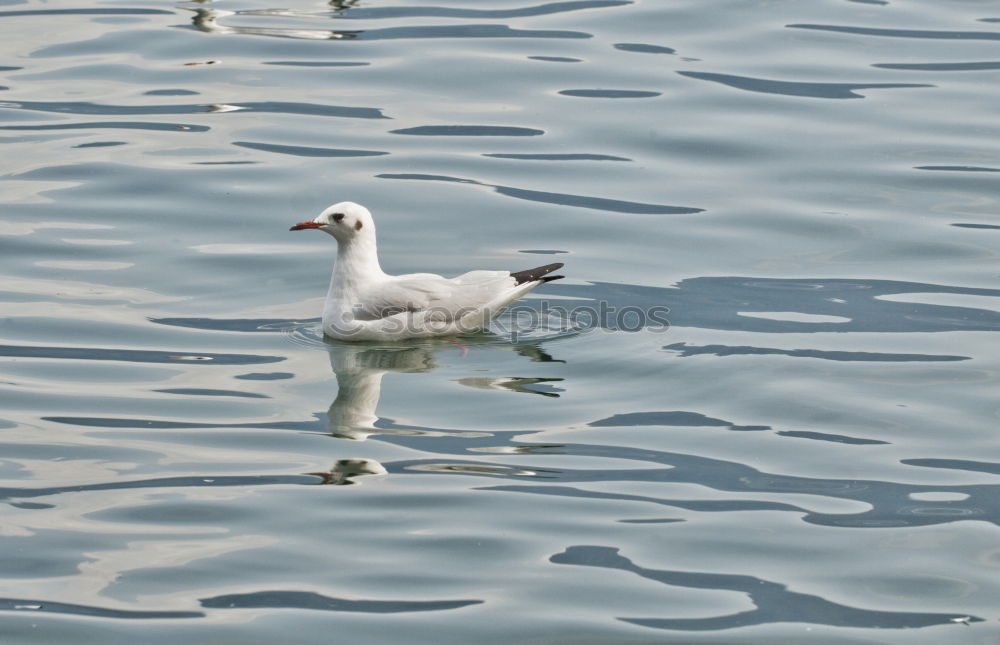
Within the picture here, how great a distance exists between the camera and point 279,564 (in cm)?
791

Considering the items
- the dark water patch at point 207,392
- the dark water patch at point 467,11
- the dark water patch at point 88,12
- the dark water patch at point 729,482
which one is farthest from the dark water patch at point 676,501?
the dark water patch at point 88,12

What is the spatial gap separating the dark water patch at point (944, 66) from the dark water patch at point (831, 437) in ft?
34.1

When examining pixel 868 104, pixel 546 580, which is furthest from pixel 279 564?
pixel 868 104

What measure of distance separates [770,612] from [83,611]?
3295 millimetres

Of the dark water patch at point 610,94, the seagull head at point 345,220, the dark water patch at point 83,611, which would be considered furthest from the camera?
the dark water patch at point 610,94

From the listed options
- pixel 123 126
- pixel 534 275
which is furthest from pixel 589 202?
pixel 123 126

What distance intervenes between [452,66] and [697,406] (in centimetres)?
985

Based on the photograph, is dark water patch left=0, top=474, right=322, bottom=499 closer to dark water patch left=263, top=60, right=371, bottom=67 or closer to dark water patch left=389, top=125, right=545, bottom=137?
dark water patch left=389, top=125, right=545, bottom=137

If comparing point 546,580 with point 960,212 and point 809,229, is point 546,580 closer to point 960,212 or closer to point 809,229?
point 809,229

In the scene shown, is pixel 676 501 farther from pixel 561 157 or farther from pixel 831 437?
pixel 561 157

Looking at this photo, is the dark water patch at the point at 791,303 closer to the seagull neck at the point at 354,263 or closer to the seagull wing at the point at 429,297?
the seagull wing at the point at 429,297

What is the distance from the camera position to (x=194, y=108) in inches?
691

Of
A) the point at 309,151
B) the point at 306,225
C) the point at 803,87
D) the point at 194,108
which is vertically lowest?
the point at 306,225

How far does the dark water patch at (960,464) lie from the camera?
30.0 feet
